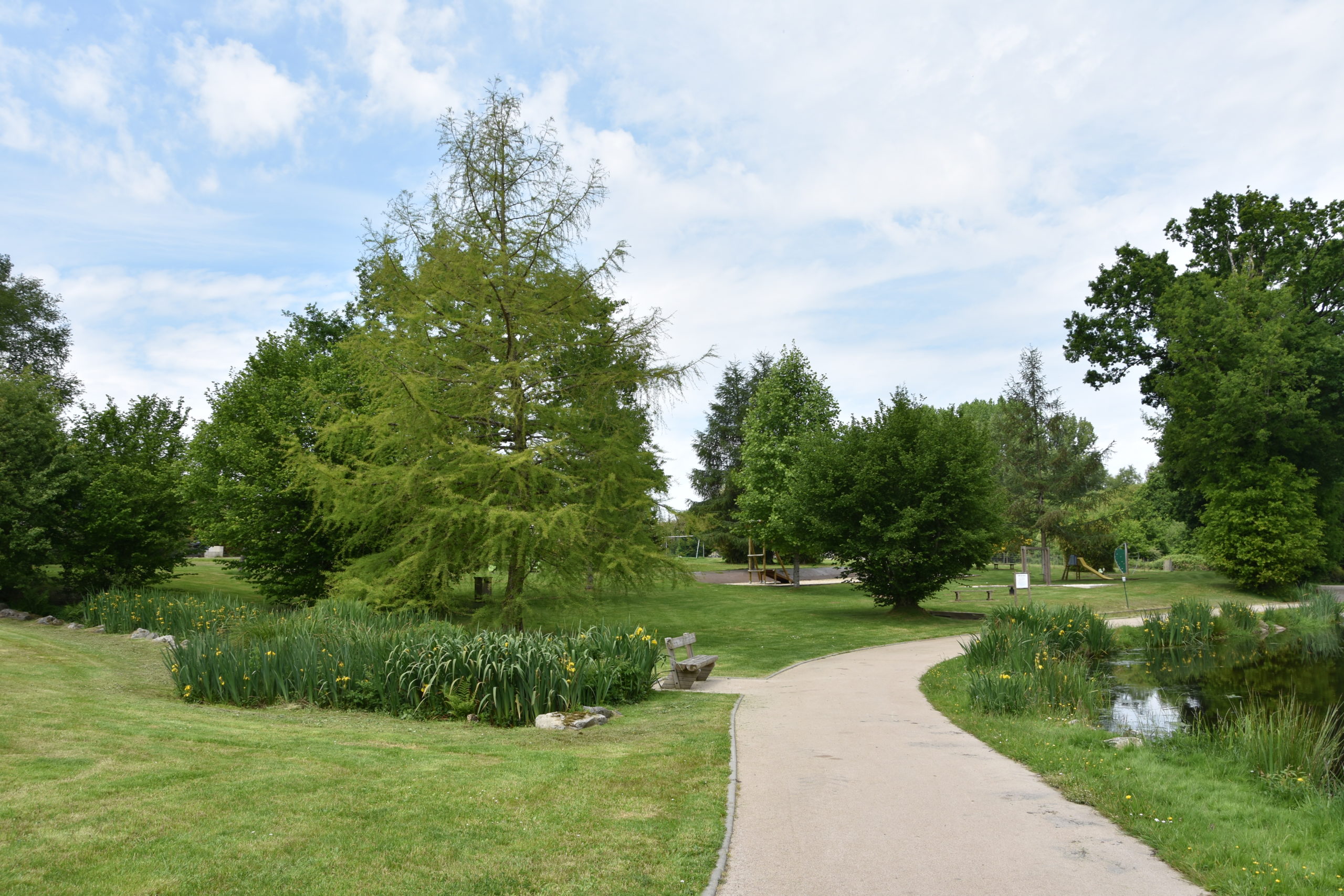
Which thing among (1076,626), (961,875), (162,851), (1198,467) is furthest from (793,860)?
(1198,467)

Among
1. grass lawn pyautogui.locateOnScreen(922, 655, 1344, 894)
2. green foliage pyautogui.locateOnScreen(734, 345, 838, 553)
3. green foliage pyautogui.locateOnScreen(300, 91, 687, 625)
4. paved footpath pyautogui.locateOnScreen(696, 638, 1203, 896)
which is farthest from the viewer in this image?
green foliage pyautogui.locateOnScreen(734, 345, 838, 553)

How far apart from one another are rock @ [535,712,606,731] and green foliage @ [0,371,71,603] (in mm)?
17903

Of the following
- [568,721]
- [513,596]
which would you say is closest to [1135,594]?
[513,596]

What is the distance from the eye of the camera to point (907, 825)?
19.7 feet

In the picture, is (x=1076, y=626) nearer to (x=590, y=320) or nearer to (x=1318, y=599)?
(x=590, y=320)

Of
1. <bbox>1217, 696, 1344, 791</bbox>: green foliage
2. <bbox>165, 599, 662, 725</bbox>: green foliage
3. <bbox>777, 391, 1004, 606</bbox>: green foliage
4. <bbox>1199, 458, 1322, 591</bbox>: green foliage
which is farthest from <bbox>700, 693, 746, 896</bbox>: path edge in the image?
<bbox>1199, 458, 1322, 591</bbox>: green foliage

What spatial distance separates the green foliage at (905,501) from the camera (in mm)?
24672

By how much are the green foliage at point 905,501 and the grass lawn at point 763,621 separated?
1560 mm

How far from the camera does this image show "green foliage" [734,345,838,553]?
125ft

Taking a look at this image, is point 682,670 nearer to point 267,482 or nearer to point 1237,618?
point 267,482

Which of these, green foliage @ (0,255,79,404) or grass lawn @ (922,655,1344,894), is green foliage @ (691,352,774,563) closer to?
green foliage @ (0,255,79,404)

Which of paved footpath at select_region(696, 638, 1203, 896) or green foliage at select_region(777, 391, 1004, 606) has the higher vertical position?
green foliage at select_region(777, 391, 1004, 606)

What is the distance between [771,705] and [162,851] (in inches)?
295

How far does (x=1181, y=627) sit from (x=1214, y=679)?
4907 millimetres
